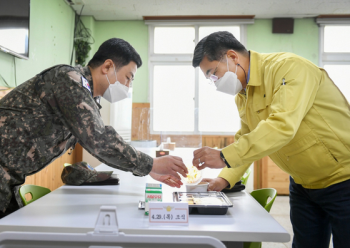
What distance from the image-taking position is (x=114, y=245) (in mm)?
646

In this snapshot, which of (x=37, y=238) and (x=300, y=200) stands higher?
(x=37, y=238)

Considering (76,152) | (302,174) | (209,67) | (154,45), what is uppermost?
(154,45)

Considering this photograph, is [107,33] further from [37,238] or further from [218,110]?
[37,238]

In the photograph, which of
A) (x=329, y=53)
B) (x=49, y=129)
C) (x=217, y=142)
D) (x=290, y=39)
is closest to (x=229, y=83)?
(x=49, y=129)

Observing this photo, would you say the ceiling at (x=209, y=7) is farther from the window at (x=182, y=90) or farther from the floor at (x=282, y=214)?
the floor at (x=282, y=214)

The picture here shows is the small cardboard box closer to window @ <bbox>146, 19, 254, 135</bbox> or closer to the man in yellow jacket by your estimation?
the man in yellow jacket

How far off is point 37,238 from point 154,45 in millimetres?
4773

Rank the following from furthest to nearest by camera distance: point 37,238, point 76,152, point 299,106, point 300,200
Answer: point 76,152
point 300,200
point 299,106
point 37,238

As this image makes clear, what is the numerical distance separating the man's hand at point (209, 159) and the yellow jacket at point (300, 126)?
0.05 m

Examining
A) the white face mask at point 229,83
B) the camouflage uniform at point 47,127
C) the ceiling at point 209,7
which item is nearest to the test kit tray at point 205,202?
the camouflage uniform at point 47,127

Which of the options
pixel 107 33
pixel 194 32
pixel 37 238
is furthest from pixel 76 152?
pixel 37 238

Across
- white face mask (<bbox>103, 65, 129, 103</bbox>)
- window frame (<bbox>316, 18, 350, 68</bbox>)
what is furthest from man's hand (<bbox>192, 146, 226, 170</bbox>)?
window frame (<bbox>316, 18, 350, 68</bbox>)

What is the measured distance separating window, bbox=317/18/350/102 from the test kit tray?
183 inches

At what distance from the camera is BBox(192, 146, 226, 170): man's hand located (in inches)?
47.1
